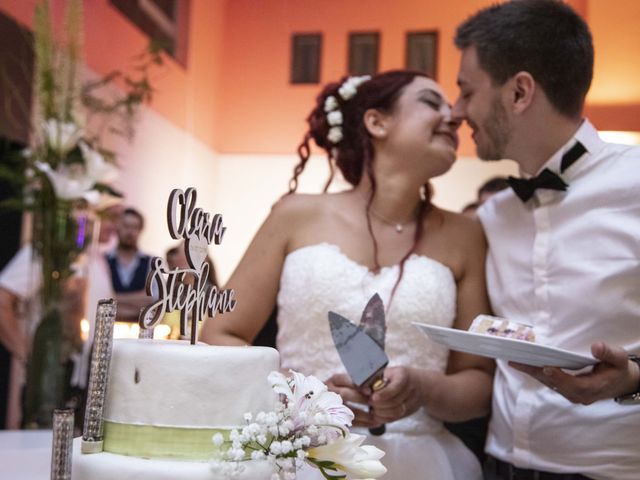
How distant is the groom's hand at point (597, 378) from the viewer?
1952 mm

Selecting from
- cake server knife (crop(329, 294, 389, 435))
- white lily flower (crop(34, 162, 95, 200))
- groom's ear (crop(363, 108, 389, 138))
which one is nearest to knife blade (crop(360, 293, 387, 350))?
cake server knife (crop(329, 294, 389, 435))

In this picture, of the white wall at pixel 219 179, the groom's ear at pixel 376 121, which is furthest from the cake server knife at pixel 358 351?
the white wall at pixel 219 179

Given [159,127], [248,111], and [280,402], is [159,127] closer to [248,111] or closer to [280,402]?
[248,111]

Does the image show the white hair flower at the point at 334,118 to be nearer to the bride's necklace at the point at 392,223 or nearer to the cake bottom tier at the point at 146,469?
the bride's necklace at the point at 392,223

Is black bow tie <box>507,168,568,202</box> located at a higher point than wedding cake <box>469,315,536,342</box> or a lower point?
higher

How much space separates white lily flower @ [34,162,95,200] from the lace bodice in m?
1.26

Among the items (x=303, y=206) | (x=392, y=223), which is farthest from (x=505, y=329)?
(x=303, y=206)

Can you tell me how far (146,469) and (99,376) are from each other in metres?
0.19

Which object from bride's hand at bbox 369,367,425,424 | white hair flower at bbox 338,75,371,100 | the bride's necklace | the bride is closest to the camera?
bride's hand at bbox 369,367,425,424

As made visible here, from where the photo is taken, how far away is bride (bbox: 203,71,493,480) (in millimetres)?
2416

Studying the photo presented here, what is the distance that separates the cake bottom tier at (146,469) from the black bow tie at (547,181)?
53.5 inches

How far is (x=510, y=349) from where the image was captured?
5.92ft

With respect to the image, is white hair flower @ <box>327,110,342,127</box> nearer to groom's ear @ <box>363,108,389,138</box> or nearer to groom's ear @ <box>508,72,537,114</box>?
groom's ear @ <box>363,108,389,138</box>

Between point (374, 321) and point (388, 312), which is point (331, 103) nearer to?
point (388, 312)
